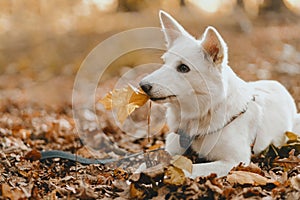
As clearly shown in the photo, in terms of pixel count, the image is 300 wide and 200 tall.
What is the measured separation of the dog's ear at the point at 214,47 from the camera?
11.1 ft

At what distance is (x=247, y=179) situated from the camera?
3094mm

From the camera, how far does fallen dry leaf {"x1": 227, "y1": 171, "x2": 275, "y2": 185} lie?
121 inches

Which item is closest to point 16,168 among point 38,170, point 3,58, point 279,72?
point 38,170

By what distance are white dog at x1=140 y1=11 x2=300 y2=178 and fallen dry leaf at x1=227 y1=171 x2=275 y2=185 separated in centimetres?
29

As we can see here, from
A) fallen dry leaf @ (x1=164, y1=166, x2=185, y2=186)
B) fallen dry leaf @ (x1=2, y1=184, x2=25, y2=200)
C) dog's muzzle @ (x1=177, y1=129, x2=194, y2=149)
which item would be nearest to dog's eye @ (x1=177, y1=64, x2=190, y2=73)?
dog's muzzle @ (x1=177, y1=129, x2=194, y2=149)

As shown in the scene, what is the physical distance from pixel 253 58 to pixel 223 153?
10064 mm

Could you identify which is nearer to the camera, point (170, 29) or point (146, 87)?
point (146, 87)

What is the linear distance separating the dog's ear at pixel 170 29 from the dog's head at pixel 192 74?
6.4 inches

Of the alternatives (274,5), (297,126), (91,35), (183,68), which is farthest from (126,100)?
(274,5)

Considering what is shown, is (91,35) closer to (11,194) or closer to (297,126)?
(297,126)

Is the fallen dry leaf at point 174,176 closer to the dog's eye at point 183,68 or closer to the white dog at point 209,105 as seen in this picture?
the white dog at point 209,105

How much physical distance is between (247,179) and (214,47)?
996 mm

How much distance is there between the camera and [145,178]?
9.80 ft

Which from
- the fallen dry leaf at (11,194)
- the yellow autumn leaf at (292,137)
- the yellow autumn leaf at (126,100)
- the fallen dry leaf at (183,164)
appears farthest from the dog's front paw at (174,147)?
the fallen dry leaf at (11,194)
